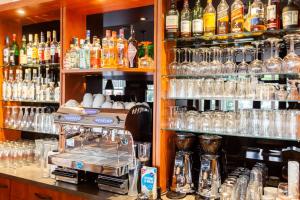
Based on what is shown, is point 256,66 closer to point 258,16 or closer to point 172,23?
point 258,16

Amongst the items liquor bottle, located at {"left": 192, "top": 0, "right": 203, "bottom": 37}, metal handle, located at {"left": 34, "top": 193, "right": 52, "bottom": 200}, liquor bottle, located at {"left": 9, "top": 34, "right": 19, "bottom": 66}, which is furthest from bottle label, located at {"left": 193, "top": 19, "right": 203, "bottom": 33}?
liquor bottle, located at {"left": 9, "top": 34, "right": 19, "bottom": 66}

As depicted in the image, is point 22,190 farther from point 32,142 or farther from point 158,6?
point 158,6

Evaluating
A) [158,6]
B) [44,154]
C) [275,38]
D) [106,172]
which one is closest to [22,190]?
[44,154]

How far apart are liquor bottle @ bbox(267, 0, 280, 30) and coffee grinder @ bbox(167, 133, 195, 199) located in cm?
92

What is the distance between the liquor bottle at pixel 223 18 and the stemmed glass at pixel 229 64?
0.13 meters

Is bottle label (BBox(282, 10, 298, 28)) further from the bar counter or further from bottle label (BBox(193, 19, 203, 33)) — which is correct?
the bar counter

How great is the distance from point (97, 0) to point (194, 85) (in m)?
A: 1.10

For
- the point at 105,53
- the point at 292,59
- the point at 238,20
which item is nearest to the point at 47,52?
the point at 105,53

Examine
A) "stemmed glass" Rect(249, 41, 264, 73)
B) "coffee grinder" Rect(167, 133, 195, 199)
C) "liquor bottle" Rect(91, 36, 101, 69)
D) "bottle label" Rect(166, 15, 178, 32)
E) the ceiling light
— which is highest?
the ceiling light

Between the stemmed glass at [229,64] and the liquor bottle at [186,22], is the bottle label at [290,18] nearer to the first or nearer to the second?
the stemmed glass at [229,64]

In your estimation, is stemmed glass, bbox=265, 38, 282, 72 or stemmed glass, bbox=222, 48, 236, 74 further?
stemmed glass, bbox=222, 48, 236, 74

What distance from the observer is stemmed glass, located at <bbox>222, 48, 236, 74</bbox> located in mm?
2074

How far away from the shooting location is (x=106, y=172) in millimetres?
2133

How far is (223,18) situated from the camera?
2.09m
